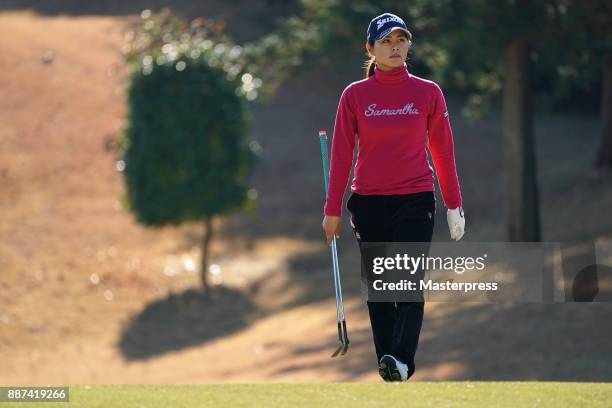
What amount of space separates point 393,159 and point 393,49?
58cm

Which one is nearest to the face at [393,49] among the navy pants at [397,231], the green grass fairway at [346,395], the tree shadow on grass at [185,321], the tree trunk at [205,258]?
the navy pants at [397,231]

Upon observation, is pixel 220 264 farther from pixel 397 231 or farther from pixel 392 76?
pixel 392 76

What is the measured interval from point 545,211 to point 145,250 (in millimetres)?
8492

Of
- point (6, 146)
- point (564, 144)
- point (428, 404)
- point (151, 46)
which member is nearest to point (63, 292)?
point (151, 46)

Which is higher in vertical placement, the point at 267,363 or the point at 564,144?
the point at 267,363

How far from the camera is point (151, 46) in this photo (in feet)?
76.7

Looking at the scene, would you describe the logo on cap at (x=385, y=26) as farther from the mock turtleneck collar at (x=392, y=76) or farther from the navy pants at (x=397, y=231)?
the navy pants at (x=397, y=231)

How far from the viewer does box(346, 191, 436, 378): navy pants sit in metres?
6.32

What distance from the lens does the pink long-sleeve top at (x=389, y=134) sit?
20.5ft

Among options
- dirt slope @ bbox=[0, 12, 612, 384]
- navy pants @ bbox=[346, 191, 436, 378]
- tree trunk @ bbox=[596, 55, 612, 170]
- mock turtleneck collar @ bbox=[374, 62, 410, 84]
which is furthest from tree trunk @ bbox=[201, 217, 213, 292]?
mock turtleneck collar @ bbox=[374, 62, 410, 84]

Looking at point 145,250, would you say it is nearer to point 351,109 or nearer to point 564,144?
point 564,144

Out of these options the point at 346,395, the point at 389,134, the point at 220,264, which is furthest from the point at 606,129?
the point at 389,134

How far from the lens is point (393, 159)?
6277 mm

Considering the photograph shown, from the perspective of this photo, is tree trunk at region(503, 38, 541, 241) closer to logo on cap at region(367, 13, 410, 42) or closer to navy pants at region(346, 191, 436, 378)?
navy pants at region(346, 191, 436, 378)
